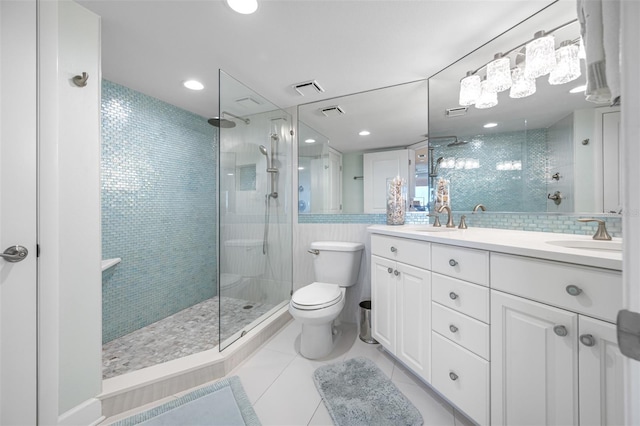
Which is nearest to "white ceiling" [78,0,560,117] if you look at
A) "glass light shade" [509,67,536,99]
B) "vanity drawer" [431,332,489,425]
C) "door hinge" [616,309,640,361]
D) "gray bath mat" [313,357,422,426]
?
"glass light shade" [509,67,536,99]

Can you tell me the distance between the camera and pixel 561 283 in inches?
30.5

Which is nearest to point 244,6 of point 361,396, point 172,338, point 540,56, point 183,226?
point 540,56

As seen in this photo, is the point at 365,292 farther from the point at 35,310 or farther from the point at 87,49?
the point at 87,49

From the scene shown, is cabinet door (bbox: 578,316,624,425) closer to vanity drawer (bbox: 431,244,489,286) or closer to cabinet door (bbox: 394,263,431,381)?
vanity drawer (bbox: 431,244,489,286)

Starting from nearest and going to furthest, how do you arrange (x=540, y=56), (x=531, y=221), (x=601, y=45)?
(x=601, y=45) < (x=540, y=56) < (x=531, y=221)

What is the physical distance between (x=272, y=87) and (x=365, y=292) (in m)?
2.01

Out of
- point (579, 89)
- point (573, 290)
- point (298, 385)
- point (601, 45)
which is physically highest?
point (579, 89)

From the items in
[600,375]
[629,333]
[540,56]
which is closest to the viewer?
[629,333]

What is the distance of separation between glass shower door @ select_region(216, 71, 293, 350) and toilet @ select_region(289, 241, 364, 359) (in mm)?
475

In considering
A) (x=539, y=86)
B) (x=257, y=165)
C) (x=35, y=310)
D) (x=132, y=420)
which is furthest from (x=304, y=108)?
(x=132, y=420)

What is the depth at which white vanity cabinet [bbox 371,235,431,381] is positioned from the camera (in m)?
1.28

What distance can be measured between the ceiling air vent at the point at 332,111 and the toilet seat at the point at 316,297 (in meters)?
1.62

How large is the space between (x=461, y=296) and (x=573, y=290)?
401 millimetres

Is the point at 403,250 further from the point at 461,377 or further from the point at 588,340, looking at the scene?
the point at 588,340
